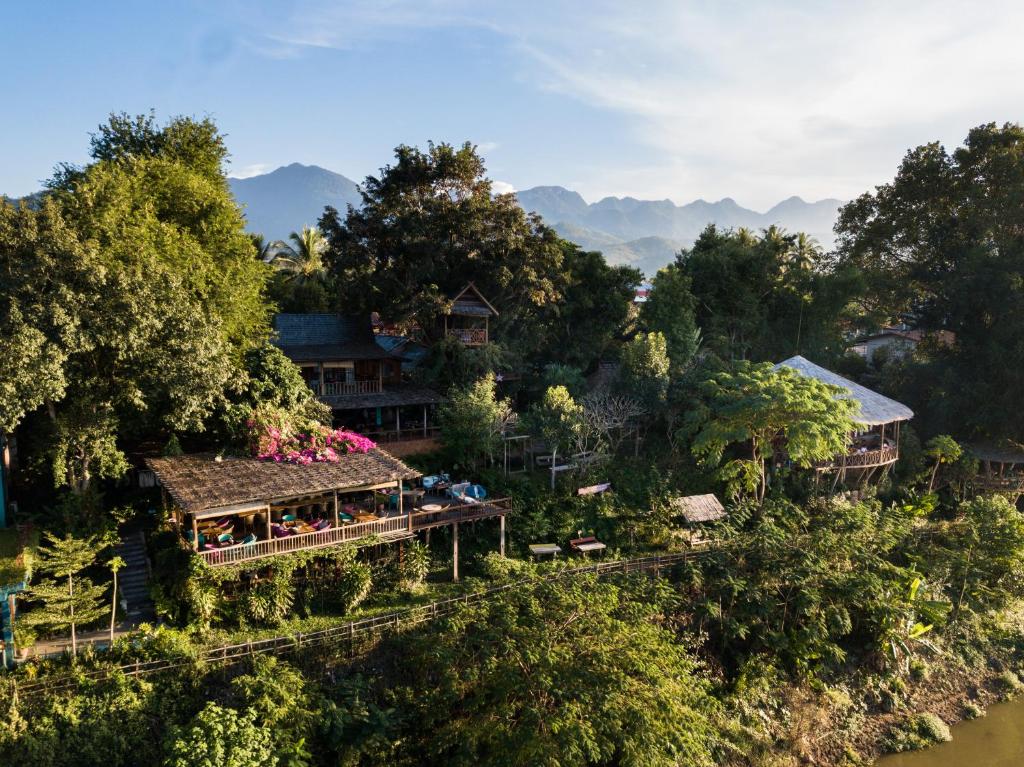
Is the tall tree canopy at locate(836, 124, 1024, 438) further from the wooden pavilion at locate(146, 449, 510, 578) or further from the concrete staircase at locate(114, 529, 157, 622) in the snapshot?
the concrete staircase at locate(114, 529, 157, 622)

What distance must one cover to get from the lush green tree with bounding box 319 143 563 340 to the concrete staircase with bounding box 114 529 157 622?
42.9 ft

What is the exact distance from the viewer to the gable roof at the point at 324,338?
27.7 metres

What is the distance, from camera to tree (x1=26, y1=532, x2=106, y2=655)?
14.8 metres

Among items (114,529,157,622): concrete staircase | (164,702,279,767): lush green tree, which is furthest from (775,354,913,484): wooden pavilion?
(114,529,157,622): concrete staircase

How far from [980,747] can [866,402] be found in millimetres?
13272

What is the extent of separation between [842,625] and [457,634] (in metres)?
11.2

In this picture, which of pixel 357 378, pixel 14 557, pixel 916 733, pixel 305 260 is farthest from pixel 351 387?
pixel 916 733

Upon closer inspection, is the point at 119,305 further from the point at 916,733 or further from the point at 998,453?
the point at 998,453

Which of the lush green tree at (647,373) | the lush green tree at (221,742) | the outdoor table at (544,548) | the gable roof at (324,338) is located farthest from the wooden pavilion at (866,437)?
the lush green tree at (221,742)

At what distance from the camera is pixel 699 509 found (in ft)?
76.0

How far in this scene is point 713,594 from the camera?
19.8m

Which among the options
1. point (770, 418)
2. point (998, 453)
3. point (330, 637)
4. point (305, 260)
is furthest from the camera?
point (305, 260)

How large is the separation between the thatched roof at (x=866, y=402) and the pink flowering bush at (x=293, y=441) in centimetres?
1742

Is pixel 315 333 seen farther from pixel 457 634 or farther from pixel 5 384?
pixel 457 634
